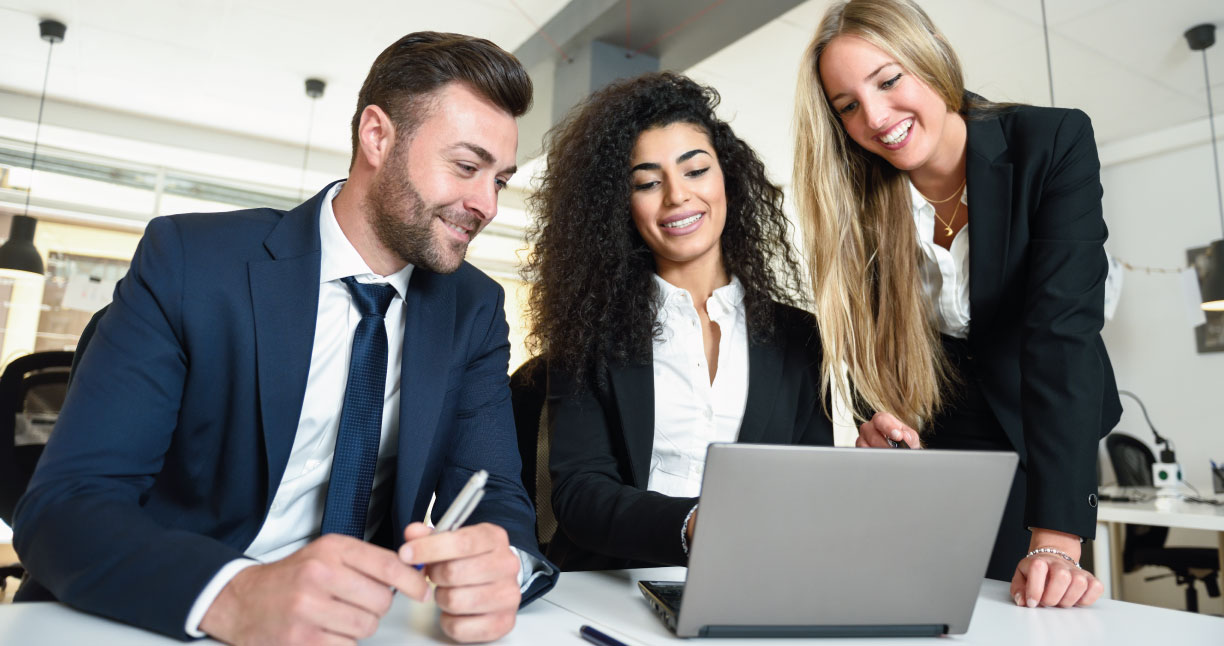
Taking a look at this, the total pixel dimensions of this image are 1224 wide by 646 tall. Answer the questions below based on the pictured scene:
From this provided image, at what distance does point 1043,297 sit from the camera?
4.35 feet

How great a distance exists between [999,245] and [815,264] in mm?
406

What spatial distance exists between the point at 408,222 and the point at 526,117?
12.3 feet

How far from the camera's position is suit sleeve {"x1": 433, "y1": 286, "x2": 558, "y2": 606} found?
1.16 meters

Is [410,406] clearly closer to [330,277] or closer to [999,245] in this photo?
[330,277]

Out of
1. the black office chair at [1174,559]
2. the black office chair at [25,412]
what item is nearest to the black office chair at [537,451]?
the black office chair at [25,412]

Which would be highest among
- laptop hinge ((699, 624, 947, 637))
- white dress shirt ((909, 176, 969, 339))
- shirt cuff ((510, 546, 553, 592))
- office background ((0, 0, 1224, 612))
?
office background ((0, 0, 1224, 612))

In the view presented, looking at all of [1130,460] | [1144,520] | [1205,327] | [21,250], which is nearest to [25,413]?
[21,250]

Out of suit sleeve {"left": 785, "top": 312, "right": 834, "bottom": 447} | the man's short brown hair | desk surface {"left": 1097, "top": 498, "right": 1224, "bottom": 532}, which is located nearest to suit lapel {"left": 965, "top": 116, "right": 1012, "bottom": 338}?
suit sleeve {"left": 785, "top": 312, "right": 834, "bottom": 447}

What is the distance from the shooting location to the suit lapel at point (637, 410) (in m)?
1.48

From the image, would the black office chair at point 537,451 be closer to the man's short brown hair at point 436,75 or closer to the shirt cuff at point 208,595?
the man's short brown hair at point 436,75

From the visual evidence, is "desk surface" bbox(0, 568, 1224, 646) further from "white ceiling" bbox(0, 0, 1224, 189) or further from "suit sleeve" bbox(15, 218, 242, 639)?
"white ceiling" bbox(0, 0, 1224, 189)

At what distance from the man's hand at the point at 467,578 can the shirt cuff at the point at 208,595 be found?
16 cm

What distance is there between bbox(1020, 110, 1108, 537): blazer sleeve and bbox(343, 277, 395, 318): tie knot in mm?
1029

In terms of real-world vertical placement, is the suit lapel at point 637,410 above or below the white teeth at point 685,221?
below
